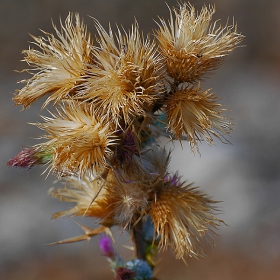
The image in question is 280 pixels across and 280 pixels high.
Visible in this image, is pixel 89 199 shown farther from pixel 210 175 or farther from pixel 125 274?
pixel 210 175

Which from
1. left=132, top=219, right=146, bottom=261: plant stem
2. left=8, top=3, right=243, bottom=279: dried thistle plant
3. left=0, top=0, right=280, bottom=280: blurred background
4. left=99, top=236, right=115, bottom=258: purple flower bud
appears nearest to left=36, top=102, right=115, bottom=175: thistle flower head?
left=8, top=3, right=243, bottom=279: dried thistle plant

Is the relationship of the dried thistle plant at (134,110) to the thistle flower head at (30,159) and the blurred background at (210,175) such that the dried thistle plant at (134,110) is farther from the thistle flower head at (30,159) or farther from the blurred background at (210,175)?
the blurred background at (210,175)

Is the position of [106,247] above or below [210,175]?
above

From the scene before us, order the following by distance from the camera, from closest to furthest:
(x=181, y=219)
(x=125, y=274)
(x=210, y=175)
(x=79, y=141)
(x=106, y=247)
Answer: (x=79, y=141) → (x=181, y=219) → (x=125, y=274) → (x=106, y=247) → (x=210, y=175)

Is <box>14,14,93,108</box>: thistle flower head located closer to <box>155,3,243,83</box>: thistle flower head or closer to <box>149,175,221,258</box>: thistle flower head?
<box>155,3,243,83</box>: thistle flower head

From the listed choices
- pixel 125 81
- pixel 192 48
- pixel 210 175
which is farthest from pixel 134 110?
pixel 210 175

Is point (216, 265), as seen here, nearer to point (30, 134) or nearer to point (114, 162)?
point (30, 134)
